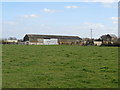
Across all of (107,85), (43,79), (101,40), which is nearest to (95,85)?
(107,85)

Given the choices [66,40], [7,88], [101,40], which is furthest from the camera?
[66,40]

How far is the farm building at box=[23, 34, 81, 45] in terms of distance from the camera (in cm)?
10834

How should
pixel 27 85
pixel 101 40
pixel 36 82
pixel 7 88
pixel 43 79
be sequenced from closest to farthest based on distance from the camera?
pixel 7 88, pixel 27 85, pixel 36 82, pixel 43 79, pixel 101 40

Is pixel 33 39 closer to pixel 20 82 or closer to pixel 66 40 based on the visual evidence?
pixel 66 40

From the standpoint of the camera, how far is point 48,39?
113 m

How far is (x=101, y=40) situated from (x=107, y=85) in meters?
107

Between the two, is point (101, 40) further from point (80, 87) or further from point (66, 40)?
point (80, 87)

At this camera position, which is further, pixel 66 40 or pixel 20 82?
pixel 66 40

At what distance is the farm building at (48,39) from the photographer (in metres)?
108

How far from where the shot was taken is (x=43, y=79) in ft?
28.0

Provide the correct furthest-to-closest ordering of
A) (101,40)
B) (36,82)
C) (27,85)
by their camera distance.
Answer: (101,40), (36,82), (27,85)

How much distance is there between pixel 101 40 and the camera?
11306cm

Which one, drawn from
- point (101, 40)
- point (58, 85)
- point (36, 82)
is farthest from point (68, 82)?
point (101, 40)

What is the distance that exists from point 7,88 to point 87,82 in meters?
2.94
